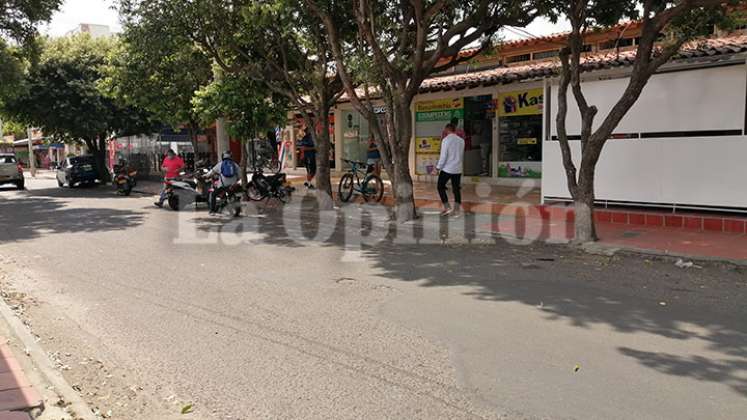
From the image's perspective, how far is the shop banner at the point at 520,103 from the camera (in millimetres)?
16203

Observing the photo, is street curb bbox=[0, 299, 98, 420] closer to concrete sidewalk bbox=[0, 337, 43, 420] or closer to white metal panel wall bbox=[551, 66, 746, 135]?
concrete sidewalk bbox=[0, 337, 43, 420]

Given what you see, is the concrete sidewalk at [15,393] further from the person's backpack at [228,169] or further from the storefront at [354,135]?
the storefront at [354,135]

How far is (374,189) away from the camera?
47.8ft

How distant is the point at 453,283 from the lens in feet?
22.6

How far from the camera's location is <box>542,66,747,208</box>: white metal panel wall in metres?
9.90

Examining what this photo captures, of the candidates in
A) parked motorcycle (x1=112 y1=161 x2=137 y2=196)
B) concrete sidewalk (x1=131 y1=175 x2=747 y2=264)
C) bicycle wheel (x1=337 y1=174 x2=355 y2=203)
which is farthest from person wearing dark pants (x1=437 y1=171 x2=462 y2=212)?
parked motorcycle (x1=112 y1=161 x2=137 y2=196)

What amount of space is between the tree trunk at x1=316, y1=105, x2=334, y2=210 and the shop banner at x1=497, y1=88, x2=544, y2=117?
557 centimetres

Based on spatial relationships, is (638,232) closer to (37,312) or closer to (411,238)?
(411,238)

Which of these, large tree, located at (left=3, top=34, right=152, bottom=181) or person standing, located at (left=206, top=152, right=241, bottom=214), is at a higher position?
large tree, located at (left=3, top=34, right=152, bottom=181)

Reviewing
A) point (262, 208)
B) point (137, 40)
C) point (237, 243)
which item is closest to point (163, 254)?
point (237, 243)

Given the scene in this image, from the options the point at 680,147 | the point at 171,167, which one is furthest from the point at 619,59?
the point at 171,167

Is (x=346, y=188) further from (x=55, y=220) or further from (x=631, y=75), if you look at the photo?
(x=631, y=75)

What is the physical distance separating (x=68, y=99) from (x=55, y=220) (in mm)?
→ 12352

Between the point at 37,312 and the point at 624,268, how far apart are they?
696cm
